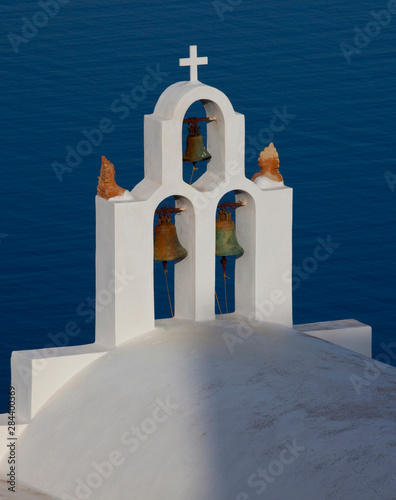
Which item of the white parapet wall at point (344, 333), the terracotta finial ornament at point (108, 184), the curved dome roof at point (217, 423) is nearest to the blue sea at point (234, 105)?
the white parapet wall at point (344, 333)

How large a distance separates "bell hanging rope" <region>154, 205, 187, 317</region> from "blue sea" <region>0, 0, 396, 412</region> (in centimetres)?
1245

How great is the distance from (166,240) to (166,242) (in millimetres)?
24

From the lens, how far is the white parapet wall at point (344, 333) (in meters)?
20.5

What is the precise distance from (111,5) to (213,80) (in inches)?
301

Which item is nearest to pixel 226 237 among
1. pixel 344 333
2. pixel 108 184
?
pixel 108 184

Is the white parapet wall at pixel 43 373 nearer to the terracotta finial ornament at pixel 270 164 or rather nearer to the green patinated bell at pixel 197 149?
the green patinated bell at pixel 197 149

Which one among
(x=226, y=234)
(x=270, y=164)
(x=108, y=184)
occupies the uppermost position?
(x=270, y=164)

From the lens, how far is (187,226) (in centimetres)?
1967

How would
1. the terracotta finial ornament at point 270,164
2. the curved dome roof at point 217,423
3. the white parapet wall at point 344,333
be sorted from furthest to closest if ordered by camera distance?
the white parapet wall at point 344,333 < the terracotta finial ornament at point 270,164 < the curved dome roof at point 217,423

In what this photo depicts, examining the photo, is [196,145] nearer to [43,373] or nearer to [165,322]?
[165,322]

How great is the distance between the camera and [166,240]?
64.3 feet

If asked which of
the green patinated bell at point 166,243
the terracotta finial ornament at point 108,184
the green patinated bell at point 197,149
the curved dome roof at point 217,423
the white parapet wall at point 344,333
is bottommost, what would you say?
the curved dome roof at point 217,423

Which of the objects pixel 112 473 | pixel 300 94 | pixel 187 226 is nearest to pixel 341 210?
pixel 300 94

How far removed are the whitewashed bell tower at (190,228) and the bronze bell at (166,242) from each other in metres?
0.15
